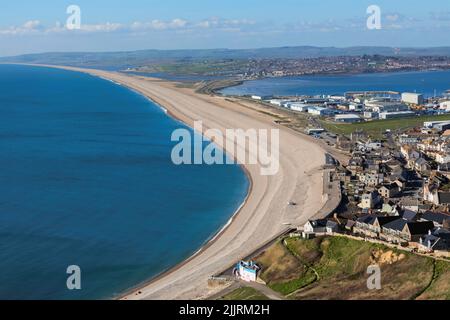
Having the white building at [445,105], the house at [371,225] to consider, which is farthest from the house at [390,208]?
the white building at [445,105]

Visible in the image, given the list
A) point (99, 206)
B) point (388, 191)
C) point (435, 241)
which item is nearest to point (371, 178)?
point (388, 191)

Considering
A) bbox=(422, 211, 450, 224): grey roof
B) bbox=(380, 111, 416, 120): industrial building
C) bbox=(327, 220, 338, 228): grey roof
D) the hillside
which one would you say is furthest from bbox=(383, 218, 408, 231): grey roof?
bbox=(380, 111, 416, 120): industrial building

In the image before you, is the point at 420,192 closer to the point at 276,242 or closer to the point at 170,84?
the point at 276,242

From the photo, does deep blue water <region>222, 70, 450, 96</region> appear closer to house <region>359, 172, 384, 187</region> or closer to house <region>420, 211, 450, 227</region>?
house <region>359, 172, 384, 187</region>

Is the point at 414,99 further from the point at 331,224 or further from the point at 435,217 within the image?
the point at 331,224

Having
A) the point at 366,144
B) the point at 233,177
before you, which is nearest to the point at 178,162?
the point at 233,177

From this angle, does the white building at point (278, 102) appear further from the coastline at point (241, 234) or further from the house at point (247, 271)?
the house at point (247, 271)
